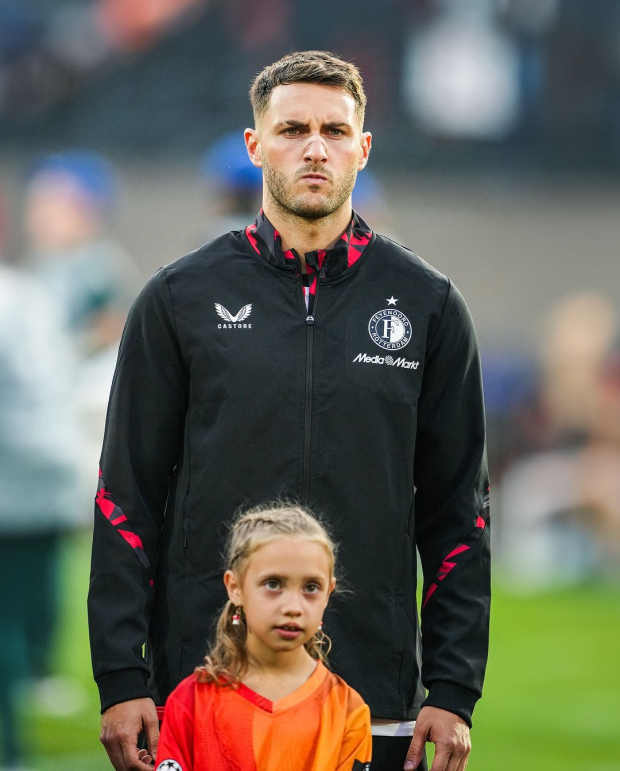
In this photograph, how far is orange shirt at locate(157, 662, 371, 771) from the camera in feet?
9.46

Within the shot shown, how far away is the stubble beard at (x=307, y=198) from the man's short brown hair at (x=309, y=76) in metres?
0.14

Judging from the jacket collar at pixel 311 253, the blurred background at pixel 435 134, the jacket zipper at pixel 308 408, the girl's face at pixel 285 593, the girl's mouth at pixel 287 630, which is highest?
the blurred background at pixel 435 134

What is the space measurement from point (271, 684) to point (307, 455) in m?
0.49

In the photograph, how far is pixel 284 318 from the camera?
3.23m

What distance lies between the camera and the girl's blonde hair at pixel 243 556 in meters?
2.95

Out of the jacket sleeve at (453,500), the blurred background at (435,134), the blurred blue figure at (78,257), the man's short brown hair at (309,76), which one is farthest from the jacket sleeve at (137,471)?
the blurred background at (435,134)

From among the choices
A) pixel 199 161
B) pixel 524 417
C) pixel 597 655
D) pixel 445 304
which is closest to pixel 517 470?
pixel 524 417

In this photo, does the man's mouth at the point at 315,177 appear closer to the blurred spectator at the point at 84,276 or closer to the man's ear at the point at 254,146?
the man's ear at the point at 254,146

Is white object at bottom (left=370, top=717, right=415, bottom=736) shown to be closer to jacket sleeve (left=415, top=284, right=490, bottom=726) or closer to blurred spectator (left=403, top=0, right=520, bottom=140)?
jacket sleeve (left=415, top=284, right=490, bottom=726)

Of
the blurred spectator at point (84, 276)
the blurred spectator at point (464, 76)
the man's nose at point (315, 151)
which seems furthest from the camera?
the blurred spectator at point (464, 76)

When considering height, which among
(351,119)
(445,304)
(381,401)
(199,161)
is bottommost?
(381,401)

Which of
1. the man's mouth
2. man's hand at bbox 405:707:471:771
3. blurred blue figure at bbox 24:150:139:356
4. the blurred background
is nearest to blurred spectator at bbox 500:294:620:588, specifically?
the blurred background

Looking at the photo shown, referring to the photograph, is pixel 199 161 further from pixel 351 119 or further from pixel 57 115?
pixel 351 119

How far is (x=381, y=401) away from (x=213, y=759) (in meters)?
0.83
